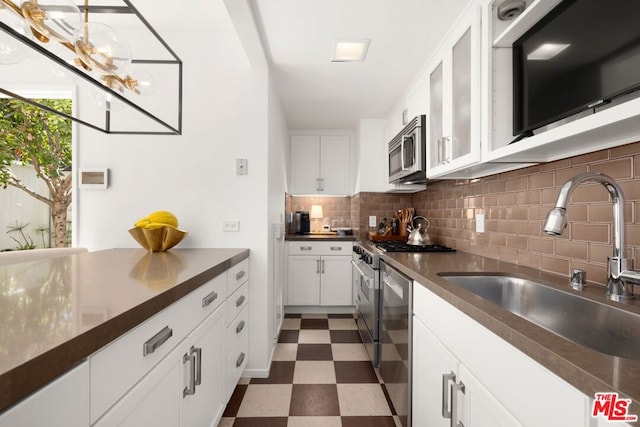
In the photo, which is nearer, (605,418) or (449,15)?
(605,418)

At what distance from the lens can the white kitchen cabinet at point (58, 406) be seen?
0.48 meters

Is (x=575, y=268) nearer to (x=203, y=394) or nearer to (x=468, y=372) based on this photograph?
(x=468, y=372)

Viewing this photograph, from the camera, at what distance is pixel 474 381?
36.7 inches

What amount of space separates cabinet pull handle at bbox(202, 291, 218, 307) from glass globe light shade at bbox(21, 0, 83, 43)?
3.55 feet

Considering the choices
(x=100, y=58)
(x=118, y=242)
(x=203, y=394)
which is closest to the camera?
(x=100, y=58)

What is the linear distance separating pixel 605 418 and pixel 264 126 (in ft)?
7.18

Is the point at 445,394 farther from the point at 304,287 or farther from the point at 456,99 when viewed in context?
the point at 304,287

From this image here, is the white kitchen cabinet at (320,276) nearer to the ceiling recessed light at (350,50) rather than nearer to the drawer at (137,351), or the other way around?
the ceiling recessed light at (350,50)

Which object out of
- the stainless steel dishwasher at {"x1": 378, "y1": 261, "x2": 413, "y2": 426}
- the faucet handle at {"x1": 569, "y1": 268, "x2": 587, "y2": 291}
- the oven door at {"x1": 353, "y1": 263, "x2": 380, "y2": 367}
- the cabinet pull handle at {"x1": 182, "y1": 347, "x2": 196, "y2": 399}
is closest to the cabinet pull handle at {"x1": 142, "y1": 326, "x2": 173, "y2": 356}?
the cabinet pull handle at {"x1": 182, "y1": 347, "x2": 196, "y2": 399}

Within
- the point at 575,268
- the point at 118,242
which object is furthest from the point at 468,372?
the point at 118,242

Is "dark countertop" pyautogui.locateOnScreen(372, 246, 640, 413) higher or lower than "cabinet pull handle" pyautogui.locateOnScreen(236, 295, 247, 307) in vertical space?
higher

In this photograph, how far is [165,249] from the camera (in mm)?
2000

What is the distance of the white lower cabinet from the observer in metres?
0.61

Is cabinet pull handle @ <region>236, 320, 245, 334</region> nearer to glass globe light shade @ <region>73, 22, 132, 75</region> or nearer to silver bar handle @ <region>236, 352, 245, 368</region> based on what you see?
silver bar handle @ <region>236, 352, 245, 368</region>
